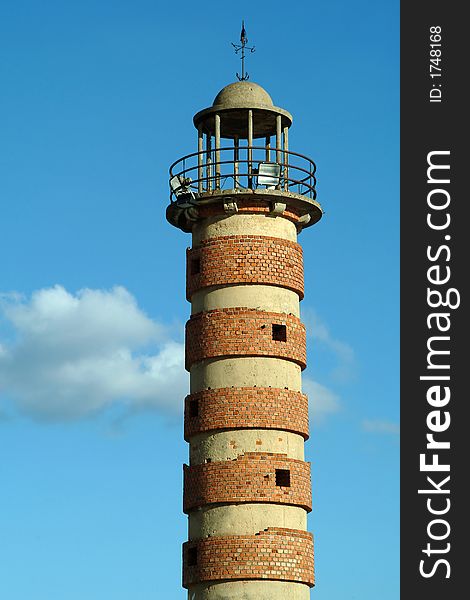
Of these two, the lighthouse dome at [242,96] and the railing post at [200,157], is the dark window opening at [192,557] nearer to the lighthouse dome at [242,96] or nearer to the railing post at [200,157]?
the railing post at [200,157]

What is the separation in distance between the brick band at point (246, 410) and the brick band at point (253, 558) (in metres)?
3.17

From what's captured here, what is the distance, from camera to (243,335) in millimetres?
42188

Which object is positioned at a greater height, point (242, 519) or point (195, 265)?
point (195, 265)

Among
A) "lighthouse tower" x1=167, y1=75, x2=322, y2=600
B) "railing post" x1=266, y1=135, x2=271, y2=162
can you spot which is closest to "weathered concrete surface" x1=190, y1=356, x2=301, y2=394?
"lighthouse tower" x1=167, y1=75, x2=322, y2=600

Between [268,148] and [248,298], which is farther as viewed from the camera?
[268,148]

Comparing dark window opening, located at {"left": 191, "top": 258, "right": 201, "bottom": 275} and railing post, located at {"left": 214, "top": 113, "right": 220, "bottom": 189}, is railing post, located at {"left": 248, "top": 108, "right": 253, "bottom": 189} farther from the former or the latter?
dark window opening, located at {"left": 191, "top": 258, "right": 201, "bottom": 275}

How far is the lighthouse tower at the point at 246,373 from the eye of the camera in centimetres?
4075

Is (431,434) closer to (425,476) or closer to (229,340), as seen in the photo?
(425,476)

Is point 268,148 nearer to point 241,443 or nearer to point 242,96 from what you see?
point 242,96

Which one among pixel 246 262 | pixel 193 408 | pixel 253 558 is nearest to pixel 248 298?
pixel 246 262

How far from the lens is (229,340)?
42.2m

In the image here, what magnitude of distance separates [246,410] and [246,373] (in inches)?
45.2

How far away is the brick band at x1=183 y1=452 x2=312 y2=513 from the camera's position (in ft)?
135

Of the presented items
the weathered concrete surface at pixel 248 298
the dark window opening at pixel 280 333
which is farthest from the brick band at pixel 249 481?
the weathered concrete surface at pixel 248 298
